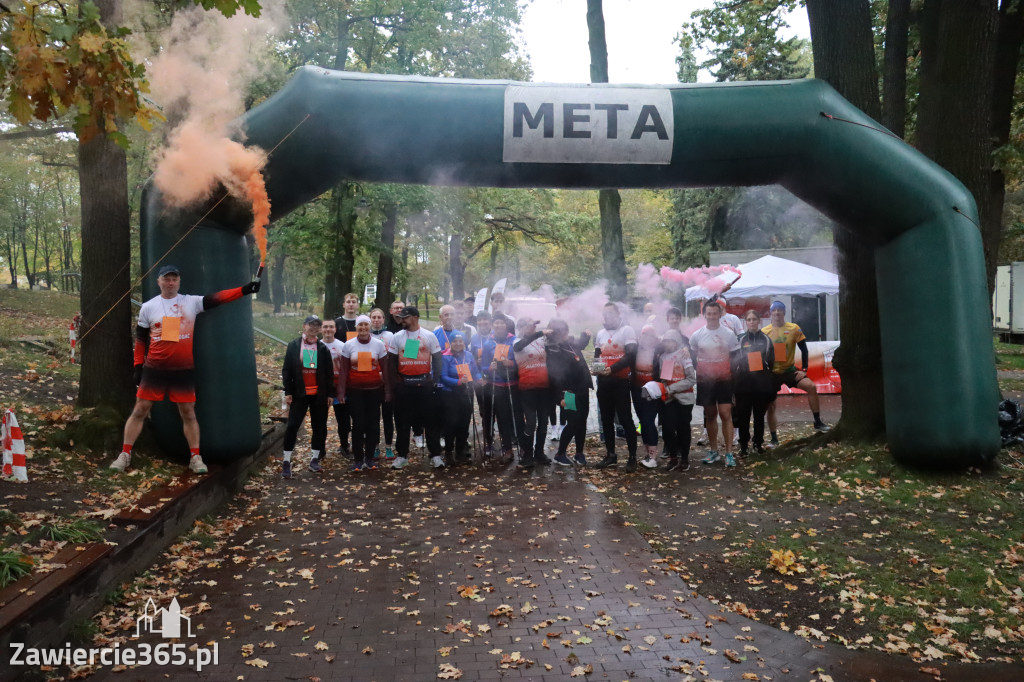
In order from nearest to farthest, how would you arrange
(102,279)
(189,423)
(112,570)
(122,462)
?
(112,570) < (122,462) < (189,423) < (102,279)

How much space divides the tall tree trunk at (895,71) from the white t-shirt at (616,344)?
16.2ft

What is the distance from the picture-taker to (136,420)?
24.8 ft

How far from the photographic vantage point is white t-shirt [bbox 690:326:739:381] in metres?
9.99

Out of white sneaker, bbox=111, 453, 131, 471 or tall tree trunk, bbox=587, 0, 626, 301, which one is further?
tall tree trunk, bbox=587, 0, 626, 301

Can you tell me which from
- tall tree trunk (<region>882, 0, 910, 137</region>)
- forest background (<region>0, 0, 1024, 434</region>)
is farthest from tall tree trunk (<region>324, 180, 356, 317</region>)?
tall tree trunk (<region>882, 0, 910, 137</region>)

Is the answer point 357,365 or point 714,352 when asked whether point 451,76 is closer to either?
point 357,365

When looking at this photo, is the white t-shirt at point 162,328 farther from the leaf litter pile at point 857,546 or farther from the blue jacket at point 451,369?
the leaf litter pile at point 857,546

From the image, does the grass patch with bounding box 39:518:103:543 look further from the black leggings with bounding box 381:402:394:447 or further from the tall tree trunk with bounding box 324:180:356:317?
the tall tree trunk with bounding box 324:180:356:317

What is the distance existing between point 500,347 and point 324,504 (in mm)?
3316

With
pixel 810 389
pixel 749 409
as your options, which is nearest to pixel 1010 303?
pixel 810 389

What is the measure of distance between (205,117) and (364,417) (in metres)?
3.95

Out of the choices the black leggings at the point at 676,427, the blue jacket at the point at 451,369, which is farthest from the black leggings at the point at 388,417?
the black leggings at the point at 676,427

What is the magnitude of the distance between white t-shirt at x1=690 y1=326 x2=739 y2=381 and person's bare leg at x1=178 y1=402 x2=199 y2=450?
19.5 feet

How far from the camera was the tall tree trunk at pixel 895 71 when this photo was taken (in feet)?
37.2
